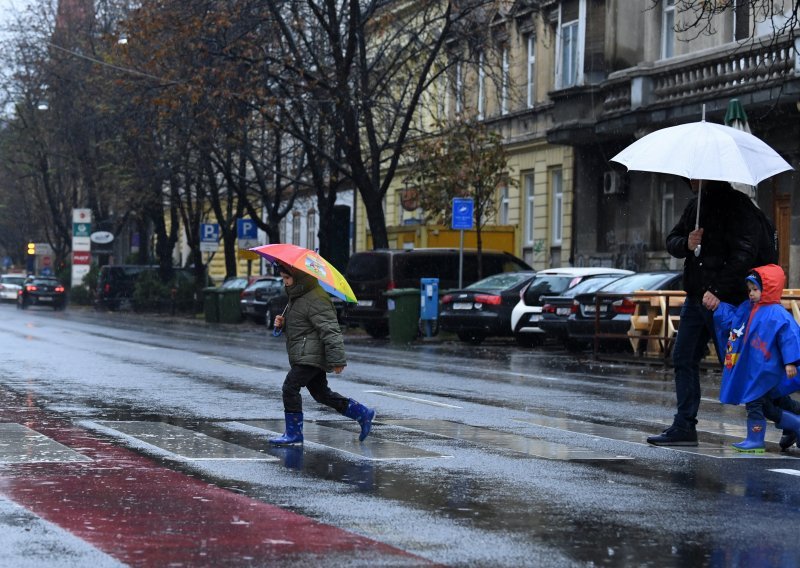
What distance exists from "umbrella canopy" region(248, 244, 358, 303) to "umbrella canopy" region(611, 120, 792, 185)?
214cm

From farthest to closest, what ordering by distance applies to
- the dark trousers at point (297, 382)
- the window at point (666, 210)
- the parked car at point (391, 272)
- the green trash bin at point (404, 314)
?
the window at point (666, 210) < the parked car at point (391, 272) < the green trash bin at point (404, 314) < the dark trousers at point (297, 382)

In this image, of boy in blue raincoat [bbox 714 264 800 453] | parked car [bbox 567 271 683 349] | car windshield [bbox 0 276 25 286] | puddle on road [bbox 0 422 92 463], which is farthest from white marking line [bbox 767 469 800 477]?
car windshield [bbox 0 276 25 286]

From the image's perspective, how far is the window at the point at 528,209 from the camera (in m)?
44.7

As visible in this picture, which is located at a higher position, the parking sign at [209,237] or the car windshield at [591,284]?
the parking sign at [209,237]

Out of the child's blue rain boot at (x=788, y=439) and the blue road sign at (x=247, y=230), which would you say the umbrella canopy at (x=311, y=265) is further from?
the blue road sign at (x=247, y=230)

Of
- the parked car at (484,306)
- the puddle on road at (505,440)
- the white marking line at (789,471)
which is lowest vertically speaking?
the puddle on road at (505,440)

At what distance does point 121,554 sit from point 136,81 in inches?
1243

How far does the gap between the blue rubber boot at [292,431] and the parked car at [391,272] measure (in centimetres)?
2221

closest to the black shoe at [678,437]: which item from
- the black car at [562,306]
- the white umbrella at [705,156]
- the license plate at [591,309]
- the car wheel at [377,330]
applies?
the white umbrella at [705,156]

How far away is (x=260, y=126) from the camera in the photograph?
36.8 m

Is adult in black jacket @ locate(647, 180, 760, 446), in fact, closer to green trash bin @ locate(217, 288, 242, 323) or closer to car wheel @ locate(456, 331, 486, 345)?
car wheel @ locate(456, 331, 486, 345)

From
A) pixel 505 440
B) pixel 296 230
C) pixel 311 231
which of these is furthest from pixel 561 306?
pixel 296 230

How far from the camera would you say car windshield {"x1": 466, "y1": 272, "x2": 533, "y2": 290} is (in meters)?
30.3

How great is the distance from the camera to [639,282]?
25.0m
